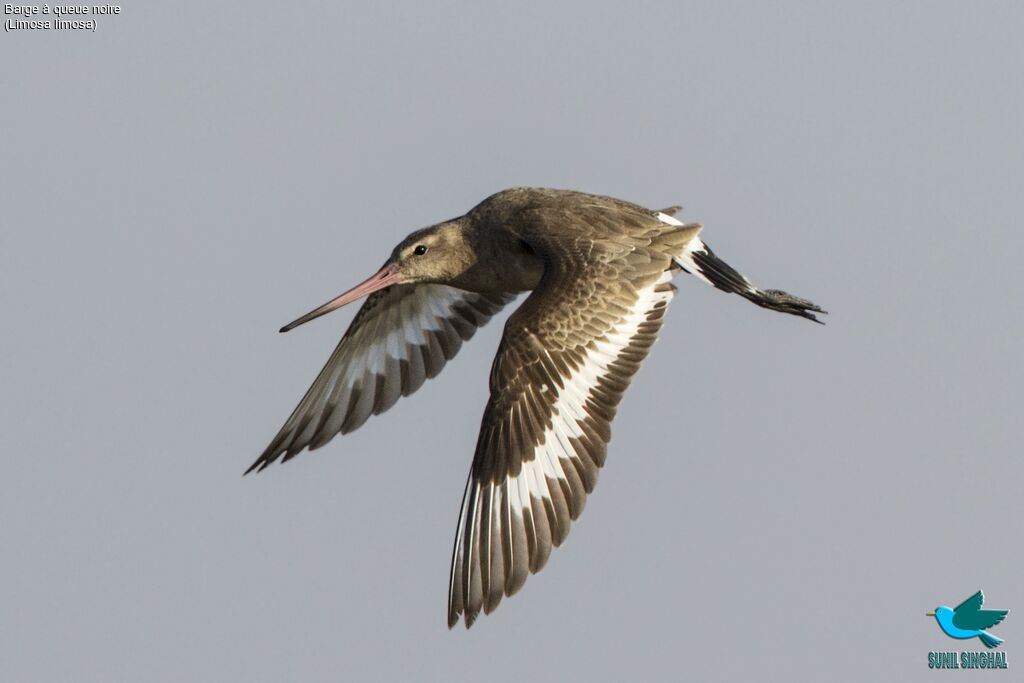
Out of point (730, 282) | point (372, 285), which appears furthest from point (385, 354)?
point (730, 282)

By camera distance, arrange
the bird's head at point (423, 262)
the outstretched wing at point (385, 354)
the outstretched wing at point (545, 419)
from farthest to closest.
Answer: the outstretched wing at point (385, 354) < the bird's head at point (423, 262) < the outstretched wing at point (545, 419)

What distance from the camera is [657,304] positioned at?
34.6ft

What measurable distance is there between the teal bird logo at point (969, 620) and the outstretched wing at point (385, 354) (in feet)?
14.1

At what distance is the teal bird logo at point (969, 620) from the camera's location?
11.8m

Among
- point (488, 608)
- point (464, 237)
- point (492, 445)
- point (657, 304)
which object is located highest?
point (464, 237)

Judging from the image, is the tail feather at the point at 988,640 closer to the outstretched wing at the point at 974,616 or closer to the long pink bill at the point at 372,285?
the outstretched wing at the point at 974,616

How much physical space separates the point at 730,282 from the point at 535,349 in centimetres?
196

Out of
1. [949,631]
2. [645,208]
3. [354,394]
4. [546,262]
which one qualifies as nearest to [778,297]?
[645,208]

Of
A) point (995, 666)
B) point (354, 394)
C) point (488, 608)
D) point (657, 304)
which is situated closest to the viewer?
point (488, 608)

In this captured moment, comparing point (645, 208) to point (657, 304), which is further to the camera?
point (645, 208)

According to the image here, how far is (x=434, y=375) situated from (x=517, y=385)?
10.9ft

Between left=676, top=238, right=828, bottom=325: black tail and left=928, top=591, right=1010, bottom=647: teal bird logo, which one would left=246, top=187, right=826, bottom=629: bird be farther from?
left=928, top=591, right=1010, bottom=647: teal bird logo

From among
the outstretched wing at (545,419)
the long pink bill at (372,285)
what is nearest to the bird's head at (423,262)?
the long pink bill at (372,285)

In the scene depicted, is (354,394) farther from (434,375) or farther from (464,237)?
(464,237)
